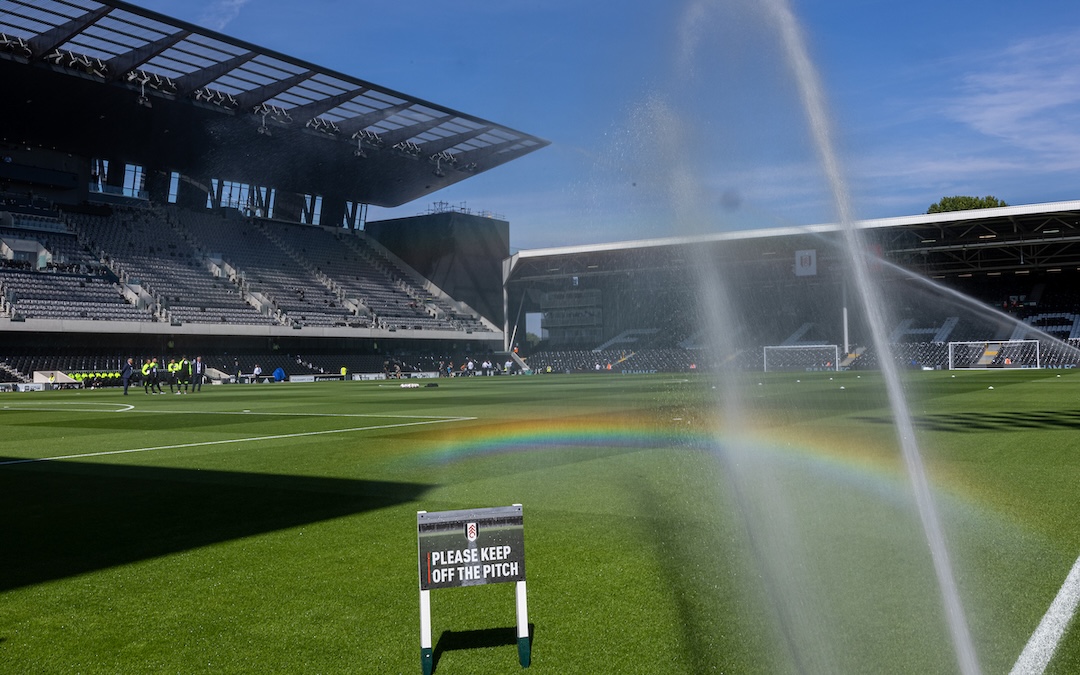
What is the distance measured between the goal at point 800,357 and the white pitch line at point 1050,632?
62.2 m

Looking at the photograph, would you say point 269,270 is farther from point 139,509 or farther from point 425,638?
point 425,638

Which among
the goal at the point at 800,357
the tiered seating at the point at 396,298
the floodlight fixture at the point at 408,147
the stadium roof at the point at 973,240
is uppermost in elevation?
the floodlight fixture at the point at 408,147

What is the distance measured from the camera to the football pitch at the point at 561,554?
16.6 feet

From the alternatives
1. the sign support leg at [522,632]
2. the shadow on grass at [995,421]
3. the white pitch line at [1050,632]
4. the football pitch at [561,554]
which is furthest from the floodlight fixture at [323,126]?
the white pitch line at [1050,632]

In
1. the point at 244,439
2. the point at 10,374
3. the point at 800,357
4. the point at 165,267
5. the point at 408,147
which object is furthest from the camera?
the point at 800,357

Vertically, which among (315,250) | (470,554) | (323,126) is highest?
(323,126)

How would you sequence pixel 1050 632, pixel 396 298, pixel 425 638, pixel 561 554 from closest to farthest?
pixel 425 638, pixel 1050 632, pixel 561 554, pixel 396 298

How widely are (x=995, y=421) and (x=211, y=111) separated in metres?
49.6

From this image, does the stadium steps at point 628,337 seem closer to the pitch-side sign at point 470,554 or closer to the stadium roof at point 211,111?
the stadium roof at point 211,111

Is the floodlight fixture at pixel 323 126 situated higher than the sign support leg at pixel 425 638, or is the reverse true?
the floodlight fixture at pixel 323 126

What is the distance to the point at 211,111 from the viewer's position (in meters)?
54.5

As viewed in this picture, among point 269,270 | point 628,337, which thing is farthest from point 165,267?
point 628,337

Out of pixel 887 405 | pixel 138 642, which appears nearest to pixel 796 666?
pixel 138 642

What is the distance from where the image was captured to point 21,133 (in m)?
56.7
